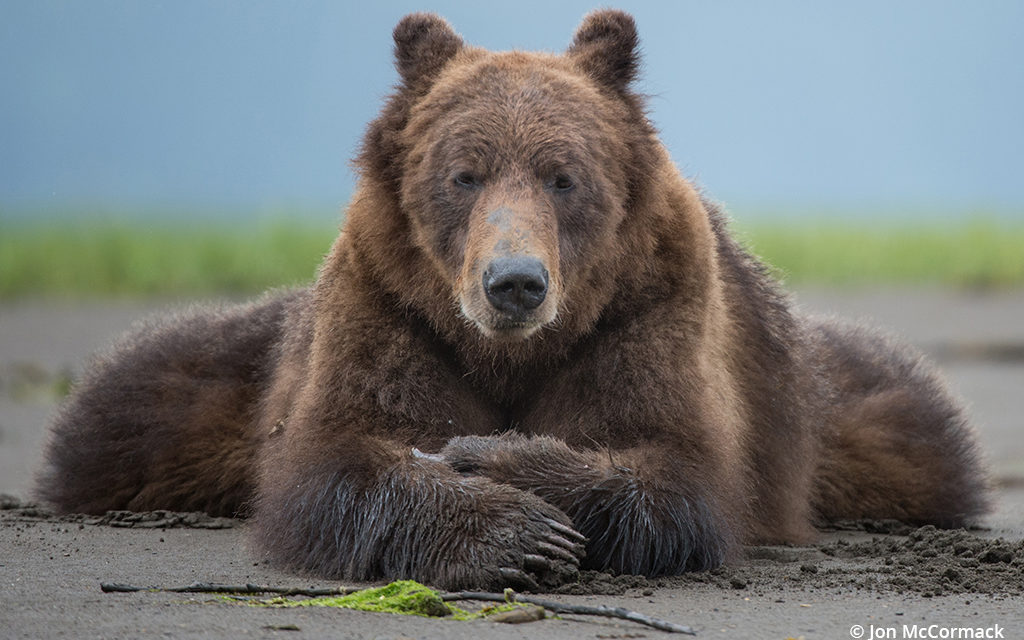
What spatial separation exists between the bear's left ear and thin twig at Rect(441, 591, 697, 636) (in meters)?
2.31

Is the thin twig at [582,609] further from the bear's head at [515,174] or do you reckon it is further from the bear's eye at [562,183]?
the bear's eye at [562,183]

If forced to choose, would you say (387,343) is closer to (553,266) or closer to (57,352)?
(553,266)

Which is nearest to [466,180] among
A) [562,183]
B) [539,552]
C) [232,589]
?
[562,183]

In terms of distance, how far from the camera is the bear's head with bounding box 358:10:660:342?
18.2 feet

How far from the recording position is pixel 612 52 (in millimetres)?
6371

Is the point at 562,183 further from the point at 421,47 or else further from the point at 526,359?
the point at 421,47

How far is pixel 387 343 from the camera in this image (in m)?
6.01

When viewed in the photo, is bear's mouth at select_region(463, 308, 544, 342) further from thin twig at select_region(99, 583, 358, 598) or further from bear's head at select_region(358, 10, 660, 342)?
thin twig at select_region(99, 583, 358, 598)

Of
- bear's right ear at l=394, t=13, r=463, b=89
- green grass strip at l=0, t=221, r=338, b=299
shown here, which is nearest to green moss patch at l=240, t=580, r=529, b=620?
bear's right ear at l=394, t=13, r=463, b=89

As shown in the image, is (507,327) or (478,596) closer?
(478,596)

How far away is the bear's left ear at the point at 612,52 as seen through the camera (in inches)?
250

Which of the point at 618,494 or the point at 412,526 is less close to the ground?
the point at 618,494

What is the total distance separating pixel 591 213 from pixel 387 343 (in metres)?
0.94

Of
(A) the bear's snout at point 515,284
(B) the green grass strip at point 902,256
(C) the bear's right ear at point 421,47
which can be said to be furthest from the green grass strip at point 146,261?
(A) the bear's snout at point 515,284
